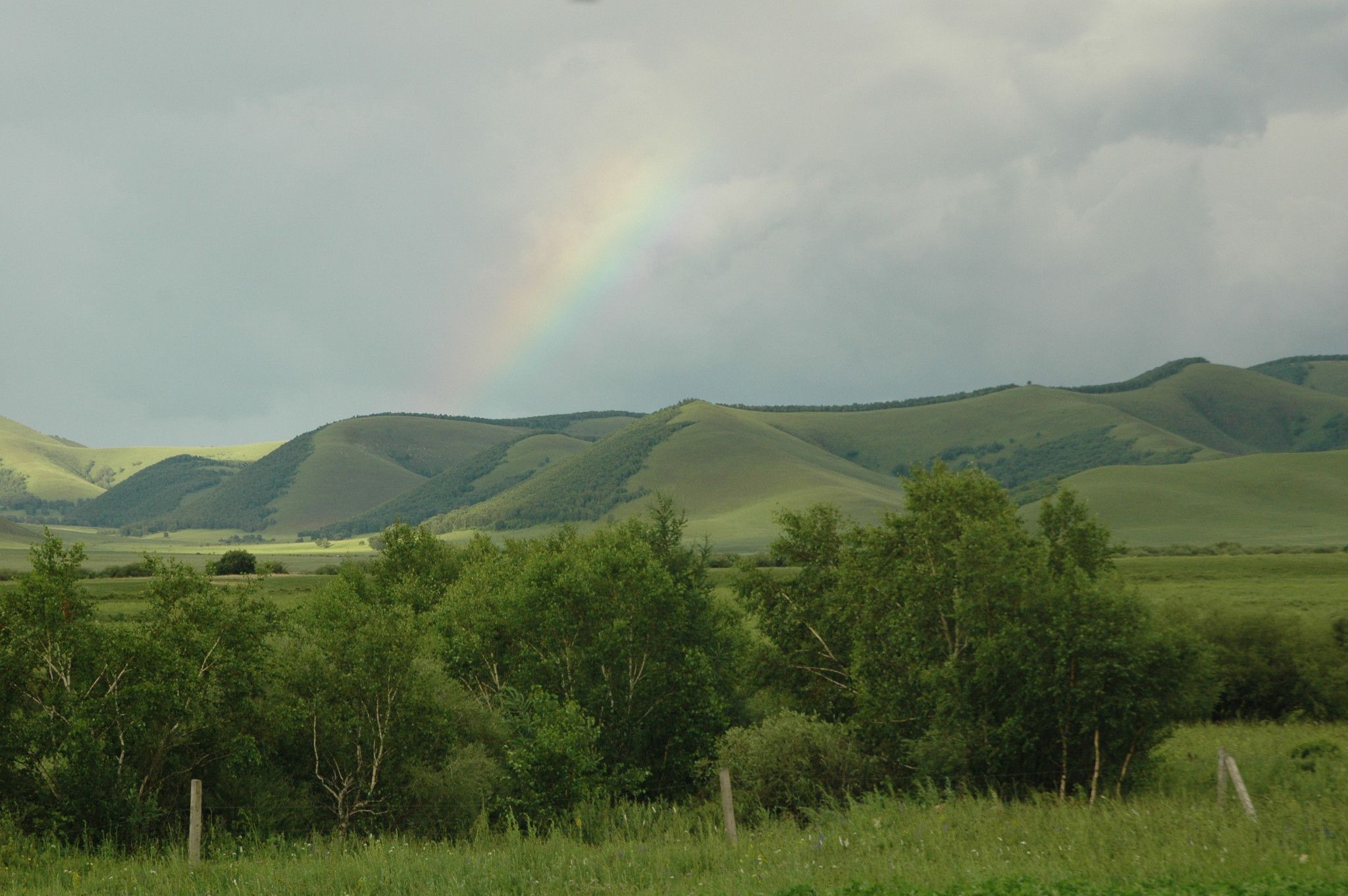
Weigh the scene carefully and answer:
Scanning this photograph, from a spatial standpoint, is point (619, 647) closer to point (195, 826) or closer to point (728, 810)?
point (728, 810)

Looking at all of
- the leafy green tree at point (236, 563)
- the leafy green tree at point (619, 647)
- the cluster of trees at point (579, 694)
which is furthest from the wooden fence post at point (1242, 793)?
the leafy green tree at point (236, 563)

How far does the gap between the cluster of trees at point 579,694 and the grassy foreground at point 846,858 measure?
2501mm

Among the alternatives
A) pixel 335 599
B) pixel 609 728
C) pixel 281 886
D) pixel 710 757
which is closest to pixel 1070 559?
pixel 710 757

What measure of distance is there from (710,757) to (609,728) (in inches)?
159

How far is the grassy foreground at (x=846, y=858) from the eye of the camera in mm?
14531

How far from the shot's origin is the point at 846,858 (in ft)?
55.5

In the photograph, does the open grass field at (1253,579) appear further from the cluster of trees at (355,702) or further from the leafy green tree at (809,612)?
the cluster of trees at (355,702)

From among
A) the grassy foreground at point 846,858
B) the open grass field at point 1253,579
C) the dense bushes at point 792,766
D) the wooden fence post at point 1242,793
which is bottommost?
the open grass field at point 1253,579

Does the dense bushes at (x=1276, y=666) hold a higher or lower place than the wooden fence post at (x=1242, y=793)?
lower

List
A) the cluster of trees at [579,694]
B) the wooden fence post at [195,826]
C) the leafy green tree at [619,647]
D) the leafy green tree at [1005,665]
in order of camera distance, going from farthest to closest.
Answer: the leafy green tree at [619,647] → the leafy green tree at [1005,665] → the cluster of trees at [579,694] → the wooden fence post at [195,826]

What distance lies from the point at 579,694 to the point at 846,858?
2281cm

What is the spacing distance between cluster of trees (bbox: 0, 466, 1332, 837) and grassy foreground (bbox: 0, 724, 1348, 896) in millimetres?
2501

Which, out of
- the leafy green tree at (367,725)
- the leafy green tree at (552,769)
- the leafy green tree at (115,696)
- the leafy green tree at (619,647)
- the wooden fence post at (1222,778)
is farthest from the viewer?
the leafy green tree at (619,647)

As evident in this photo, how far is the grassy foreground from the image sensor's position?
14.5 metres
